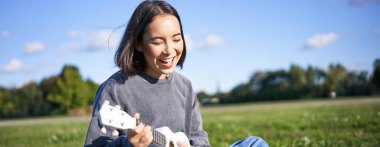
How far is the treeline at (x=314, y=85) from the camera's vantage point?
217 feet

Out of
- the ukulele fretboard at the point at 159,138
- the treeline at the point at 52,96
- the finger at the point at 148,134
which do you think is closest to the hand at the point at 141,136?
the finger at the point at 148,134

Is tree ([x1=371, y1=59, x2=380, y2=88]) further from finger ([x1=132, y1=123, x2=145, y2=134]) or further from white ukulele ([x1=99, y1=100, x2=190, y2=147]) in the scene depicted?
finger ([x1=132, y1=123, x2=145, y2=134])

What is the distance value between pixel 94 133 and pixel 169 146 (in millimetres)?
628

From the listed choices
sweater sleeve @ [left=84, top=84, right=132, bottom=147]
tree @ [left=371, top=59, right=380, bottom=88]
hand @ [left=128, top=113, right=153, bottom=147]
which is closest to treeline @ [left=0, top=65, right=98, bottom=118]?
tree @ [left=371, top=59, right=380, bottom=88]

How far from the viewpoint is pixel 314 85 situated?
77438 mm

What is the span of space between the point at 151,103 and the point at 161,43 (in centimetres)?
53

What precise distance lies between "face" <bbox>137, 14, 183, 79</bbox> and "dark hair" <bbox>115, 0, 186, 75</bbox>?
0.16 ft

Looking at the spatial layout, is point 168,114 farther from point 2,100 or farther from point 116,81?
point 2,100

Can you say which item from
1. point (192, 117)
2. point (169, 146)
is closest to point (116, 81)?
point (169, 146)

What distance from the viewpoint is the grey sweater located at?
112 inches

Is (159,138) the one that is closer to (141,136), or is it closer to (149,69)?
(141,136)

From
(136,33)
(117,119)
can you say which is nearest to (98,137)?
(117,119)

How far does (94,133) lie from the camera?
2824mm

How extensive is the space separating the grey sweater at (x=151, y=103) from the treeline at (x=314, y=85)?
204 ft
